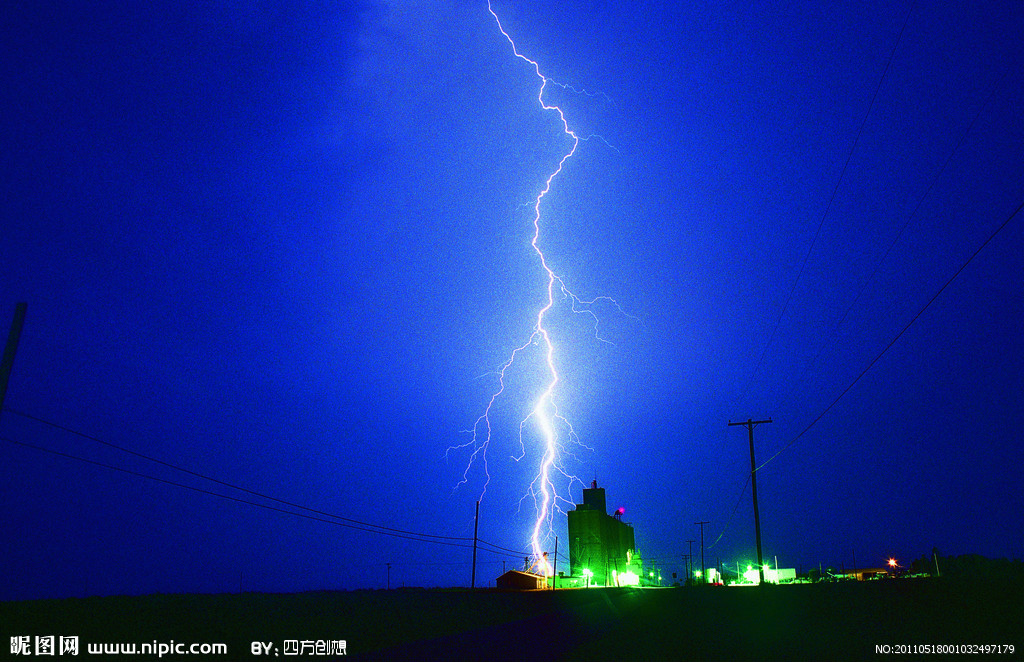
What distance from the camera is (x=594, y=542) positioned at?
78.4 meters

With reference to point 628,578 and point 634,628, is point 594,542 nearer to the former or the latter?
point 628,578

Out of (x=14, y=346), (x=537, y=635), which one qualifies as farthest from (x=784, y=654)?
(x=14, y=346)

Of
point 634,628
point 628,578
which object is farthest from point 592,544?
point 634,628

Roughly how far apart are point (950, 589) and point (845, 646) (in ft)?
28.7

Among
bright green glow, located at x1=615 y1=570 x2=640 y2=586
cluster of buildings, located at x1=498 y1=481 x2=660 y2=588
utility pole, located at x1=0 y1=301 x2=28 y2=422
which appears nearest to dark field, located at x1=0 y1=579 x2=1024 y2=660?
utility pole, located at x1=0 y1=301 x2=28 y2=422

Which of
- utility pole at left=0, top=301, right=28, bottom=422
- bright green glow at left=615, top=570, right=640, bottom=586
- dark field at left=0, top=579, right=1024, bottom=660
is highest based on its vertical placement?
utility pole at left=0, top=301, right=28, bottom=422

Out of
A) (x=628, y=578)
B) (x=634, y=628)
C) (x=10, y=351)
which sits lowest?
(x=628, y=578)

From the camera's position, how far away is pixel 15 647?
9812 mm

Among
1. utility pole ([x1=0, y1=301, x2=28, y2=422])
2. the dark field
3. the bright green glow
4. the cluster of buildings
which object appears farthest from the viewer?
the bright green glow

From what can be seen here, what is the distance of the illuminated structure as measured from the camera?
254 feet

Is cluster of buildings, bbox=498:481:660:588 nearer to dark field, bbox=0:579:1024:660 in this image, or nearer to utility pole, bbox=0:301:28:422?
dark field, bbox=0:579:1024:660

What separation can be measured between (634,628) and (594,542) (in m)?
72.6

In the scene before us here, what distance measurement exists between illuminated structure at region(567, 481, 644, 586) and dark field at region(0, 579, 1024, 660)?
6433 cm

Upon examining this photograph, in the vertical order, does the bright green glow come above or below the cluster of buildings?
below
